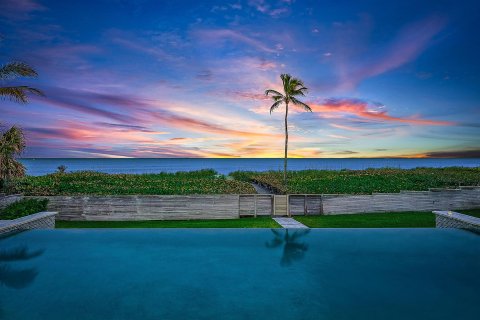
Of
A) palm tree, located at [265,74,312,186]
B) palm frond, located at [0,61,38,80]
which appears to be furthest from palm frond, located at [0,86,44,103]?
palm tree, located at [265,74,312,186]

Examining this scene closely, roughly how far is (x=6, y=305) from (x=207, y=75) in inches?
732

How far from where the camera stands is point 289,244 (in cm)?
942

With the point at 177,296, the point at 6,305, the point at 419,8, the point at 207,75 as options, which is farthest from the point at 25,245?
the point at 419,8

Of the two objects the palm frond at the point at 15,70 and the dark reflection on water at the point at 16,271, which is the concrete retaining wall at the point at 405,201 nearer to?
the dark reflection on water at the point at 16,271

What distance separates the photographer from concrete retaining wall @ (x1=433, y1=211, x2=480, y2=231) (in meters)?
9.94

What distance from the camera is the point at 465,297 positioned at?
593 centimetres

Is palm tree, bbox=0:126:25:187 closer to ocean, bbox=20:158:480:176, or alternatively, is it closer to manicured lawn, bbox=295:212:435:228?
manicured lawn, bbox=295:212:435:228

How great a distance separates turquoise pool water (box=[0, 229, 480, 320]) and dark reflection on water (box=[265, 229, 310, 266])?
32 mm

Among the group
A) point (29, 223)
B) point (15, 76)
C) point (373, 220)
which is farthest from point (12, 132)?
point (373, 220)

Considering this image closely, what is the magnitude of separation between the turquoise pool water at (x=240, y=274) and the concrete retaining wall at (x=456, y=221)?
35 centimetres

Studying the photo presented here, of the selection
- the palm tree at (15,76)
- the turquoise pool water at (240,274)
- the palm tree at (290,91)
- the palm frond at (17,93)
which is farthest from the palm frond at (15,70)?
the palm tree at (290,91)

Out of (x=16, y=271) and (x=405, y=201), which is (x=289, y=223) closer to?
(x=405, y=201)

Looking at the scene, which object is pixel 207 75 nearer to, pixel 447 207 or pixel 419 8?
pixel 419 8

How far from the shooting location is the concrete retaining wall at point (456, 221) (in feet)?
32.6
